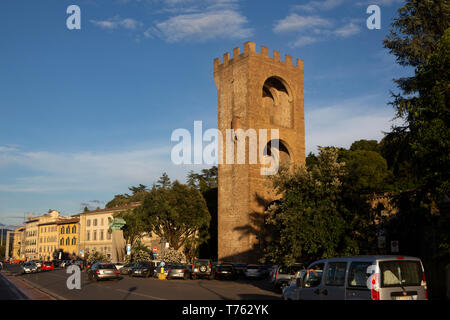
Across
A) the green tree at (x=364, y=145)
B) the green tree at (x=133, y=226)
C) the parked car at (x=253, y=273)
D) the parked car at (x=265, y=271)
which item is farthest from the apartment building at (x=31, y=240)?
the parked car at (x=253, y=273)

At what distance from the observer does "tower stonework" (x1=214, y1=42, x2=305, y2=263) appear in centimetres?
4609

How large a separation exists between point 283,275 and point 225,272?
41.7 feet

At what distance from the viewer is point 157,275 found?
3709cm

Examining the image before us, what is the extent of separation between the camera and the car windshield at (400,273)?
9484 mm

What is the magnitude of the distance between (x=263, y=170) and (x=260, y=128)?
465 centimetres

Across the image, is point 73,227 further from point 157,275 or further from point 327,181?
point 327,181

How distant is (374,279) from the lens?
9383 millimetres

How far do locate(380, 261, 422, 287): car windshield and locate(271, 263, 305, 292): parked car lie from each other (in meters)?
12.6

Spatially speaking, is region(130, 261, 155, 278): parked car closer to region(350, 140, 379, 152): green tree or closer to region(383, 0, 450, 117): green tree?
region(383, 0, 450, 117): green tree

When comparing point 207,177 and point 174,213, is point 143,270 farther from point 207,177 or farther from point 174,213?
point 207,177

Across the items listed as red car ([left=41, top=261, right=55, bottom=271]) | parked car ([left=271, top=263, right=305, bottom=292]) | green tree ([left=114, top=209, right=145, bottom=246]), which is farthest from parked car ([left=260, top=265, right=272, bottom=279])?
red car ([left=41, top=261, right=55, bottom=271])

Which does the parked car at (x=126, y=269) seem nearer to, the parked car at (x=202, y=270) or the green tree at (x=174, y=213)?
the green tree at (x=174, y=213)

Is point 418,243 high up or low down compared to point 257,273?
up
